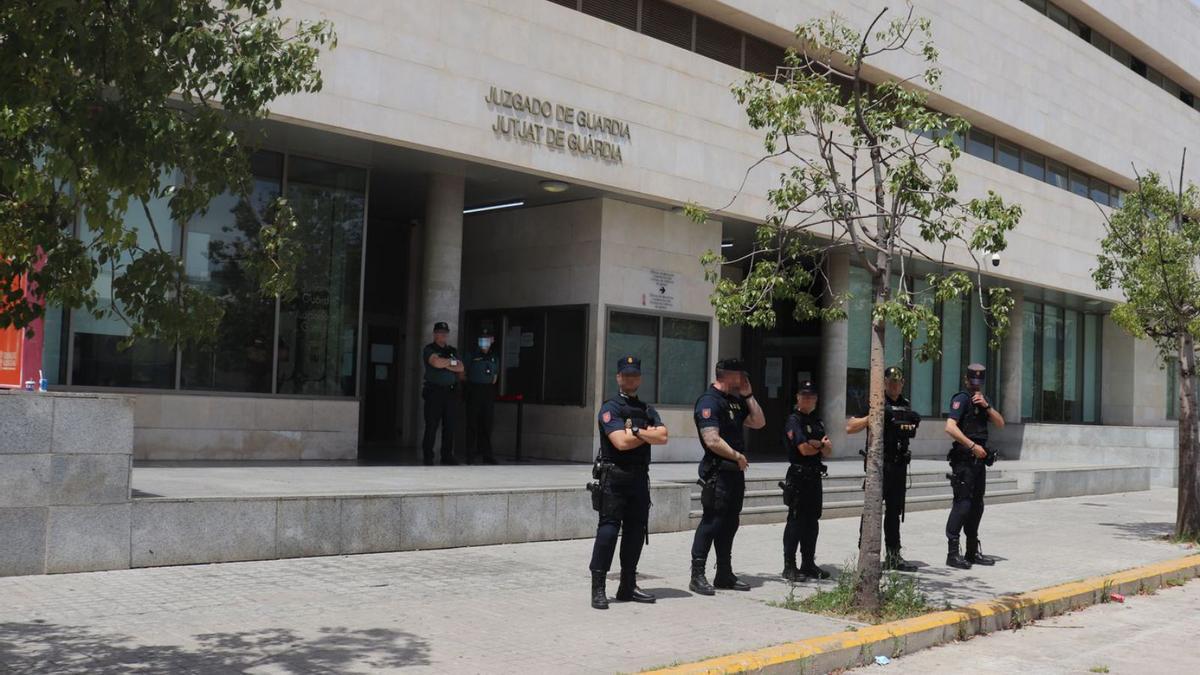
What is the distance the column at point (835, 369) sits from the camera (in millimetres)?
21516

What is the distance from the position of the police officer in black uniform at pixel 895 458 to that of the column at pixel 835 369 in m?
10.9

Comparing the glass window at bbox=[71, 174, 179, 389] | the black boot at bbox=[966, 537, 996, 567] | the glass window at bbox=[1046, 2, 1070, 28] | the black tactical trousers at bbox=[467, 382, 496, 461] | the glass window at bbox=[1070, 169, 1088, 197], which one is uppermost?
the glass window at bbox=[1046, 2, 1070, 28]

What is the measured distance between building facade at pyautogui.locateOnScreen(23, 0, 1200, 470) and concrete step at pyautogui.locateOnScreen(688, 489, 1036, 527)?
339 cm

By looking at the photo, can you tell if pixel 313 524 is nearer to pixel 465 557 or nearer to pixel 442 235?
pixel 465 557

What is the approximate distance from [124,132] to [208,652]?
3.07m

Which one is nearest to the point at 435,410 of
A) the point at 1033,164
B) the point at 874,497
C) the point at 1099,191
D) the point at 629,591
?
the point at 629,591

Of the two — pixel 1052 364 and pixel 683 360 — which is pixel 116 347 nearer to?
pixel 683 360

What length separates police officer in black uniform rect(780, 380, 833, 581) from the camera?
9.54 metres

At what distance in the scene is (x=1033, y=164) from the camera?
87.0 feet

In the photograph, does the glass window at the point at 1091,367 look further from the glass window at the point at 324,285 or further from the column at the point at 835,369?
the glass window at the point at 324,285

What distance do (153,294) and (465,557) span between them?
5.26 m

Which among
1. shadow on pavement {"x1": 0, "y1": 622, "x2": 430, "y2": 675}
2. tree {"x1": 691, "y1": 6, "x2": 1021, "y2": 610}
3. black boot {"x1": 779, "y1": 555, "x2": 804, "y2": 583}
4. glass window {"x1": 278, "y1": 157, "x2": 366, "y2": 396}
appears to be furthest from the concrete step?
shadow on pavement {"x1": 0, "y1": 622, "x2": 430, "y2": 675}

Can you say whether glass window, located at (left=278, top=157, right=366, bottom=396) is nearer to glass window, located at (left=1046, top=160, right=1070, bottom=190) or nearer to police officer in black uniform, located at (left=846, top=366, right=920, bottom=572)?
police officer in black uniform, located at (left=846, top=366, right=920, bottom=572)

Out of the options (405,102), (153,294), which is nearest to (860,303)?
(405,102)
